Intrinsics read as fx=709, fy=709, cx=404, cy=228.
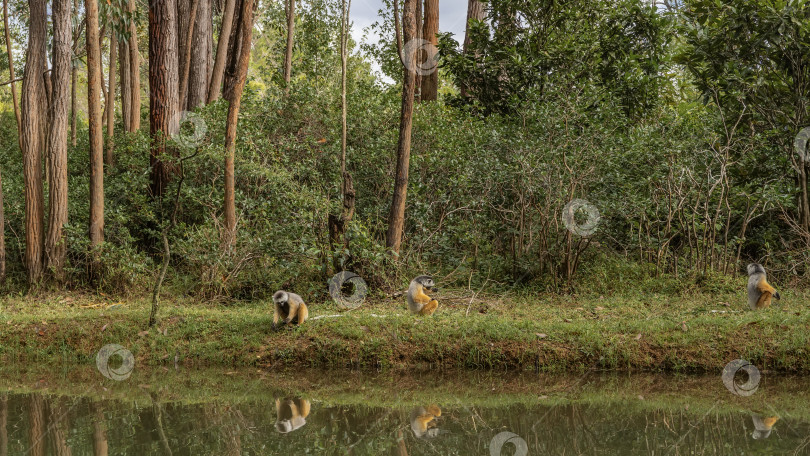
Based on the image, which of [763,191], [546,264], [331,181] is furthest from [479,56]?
[763,191]

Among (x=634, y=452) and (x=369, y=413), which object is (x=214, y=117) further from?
(x=634, y=452)

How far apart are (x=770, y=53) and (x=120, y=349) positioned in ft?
33.1

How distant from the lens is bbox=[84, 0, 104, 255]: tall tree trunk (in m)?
10.3

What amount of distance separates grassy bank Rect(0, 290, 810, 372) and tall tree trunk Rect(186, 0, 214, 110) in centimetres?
681

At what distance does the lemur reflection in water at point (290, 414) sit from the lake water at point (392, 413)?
11 millimetres
